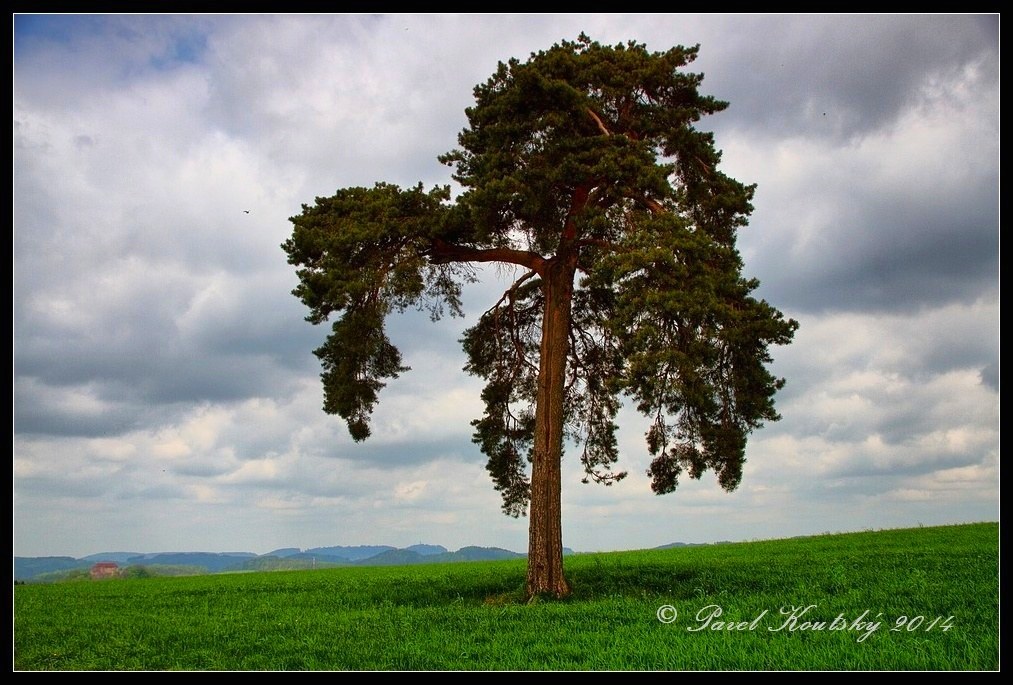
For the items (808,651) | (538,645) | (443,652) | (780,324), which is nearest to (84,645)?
(443,652)

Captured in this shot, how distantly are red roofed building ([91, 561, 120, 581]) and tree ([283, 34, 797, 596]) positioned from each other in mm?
26641

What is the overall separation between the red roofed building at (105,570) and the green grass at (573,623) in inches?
657

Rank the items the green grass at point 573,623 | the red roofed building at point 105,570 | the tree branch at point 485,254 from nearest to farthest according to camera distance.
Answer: the green grass at point 573,623 < the tree branch at point 485,254 < the red roofed building at point 105,570

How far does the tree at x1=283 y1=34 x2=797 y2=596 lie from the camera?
48.7 ft

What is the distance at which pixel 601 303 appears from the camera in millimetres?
20812

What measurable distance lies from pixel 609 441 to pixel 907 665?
38.6 ft

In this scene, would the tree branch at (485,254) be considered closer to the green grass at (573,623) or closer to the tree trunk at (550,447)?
the tree trunk at (550,447)

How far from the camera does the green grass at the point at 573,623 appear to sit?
10.2 m

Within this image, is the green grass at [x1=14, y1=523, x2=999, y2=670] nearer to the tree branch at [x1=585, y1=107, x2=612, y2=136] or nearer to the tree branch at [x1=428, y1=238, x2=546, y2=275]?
the tree branch at [x1=428, y1=238, x2=546, y2=275]

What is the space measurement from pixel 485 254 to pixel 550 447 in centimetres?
500

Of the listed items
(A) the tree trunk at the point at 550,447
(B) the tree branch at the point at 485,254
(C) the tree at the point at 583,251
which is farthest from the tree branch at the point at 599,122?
(B) the tree branch at the point at 485,254

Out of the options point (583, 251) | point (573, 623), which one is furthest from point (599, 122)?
point (573, 623)

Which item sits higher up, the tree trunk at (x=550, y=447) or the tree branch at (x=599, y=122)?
the tree branch at (x=599, y=122)

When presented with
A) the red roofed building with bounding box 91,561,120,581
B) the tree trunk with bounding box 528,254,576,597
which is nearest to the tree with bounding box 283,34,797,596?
the tree trunk with bounding box 528,254,576,597
